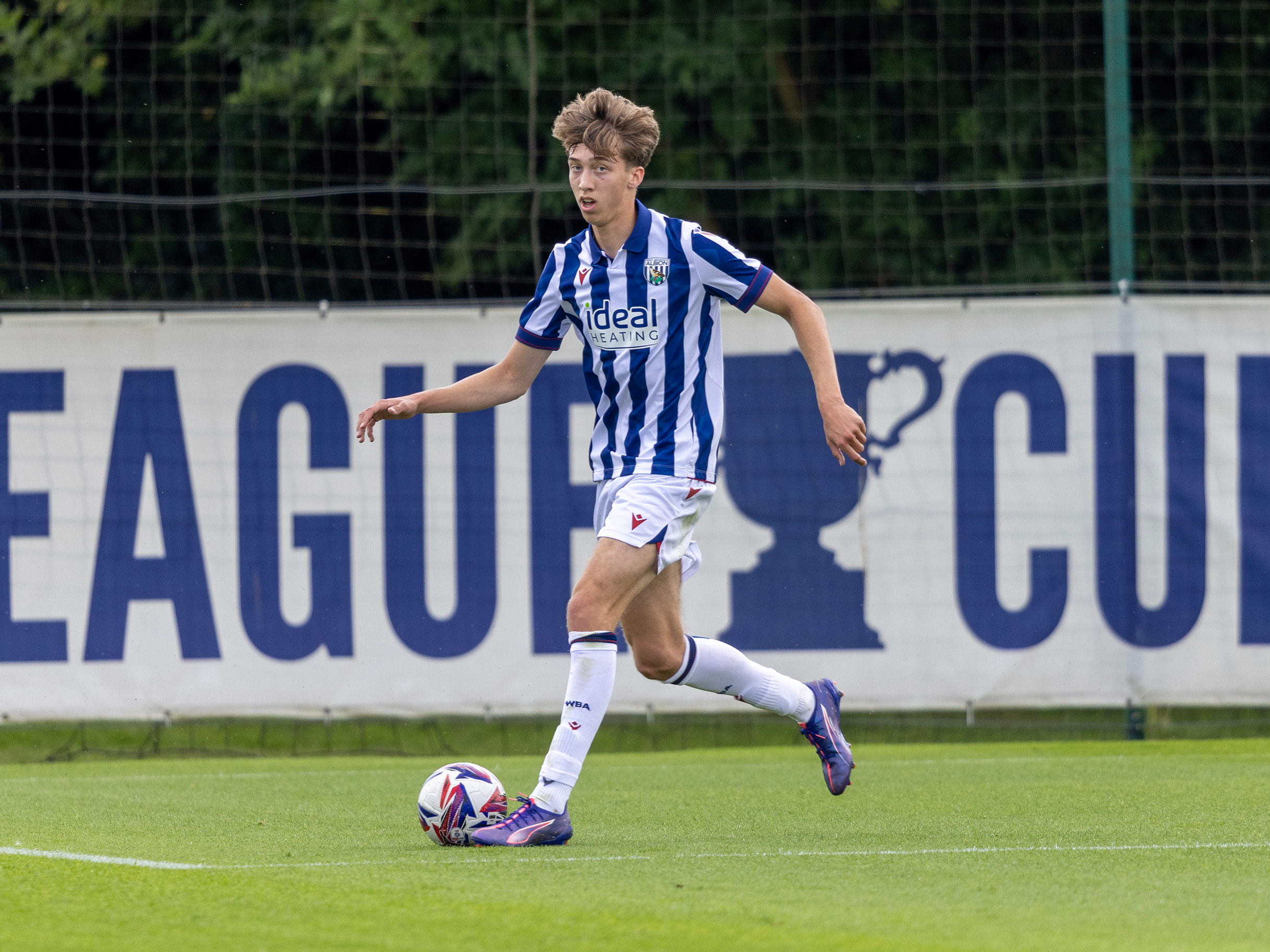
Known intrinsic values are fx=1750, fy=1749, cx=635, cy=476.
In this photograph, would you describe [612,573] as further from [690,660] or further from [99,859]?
[99,859]

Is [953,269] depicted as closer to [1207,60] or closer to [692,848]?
[1207,60]

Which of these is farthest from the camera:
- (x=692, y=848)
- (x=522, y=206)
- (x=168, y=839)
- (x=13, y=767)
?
(x=522, y=206)

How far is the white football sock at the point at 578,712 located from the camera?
4.72 m

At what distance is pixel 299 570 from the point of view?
827 cm

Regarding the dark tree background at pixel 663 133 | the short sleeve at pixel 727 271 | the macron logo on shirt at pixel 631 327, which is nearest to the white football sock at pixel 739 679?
the macron logo on shirt at pixel 631 327

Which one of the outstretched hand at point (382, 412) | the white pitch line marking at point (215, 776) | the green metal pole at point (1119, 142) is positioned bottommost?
the white pitch line marking at point (215, 776)

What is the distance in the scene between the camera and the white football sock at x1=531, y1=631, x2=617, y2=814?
15.5 ft

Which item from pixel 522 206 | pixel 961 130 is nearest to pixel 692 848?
pixel 522 206

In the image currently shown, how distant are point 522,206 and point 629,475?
6.89 metres

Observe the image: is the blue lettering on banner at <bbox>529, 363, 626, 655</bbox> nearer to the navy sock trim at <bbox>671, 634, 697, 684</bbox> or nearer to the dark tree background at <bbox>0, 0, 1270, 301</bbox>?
the navy sock trim at <bbox>671, 634, 697, 684</bbox>

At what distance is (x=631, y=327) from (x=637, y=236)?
270mm

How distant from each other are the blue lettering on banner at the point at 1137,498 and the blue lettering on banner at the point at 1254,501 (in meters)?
0.19

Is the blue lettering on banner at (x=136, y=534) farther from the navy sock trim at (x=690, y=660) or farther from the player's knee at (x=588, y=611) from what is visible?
the player's knee at (x=588, y=611)

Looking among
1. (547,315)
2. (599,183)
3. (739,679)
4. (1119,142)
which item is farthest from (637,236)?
(1119,142)
